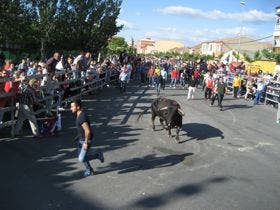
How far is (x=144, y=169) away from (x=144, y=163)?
528 millimetres

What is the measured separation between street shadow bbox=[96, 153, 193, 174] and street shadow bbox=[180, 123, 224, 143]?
2187mm

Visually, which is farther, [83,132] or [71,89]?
[71,89]

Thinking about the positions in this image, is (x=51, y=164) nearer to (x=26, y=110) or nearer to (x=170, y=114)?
(x=26, y=110)

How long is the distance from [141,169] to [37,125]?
3697 millimetres

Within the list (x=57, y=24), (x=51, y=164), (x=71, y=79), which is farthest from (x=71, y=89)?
(x=57, y=24)

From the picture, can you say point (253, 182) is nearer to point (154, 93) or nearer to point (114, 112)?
point (114, 112)

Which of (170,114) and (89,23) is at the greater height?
(89,23)

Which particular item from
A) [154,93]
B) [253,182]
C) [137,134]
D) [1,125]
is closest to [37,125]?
[1,125]

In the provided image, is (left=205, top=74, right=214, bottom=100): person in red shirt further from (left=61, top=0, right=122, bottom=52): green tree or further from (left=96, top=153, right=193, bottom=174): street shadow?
(left=61, top=0, right=122, bottom=52): green tree

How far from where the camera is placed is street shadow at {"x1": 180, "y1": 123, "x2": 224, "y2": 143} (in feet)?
48.6

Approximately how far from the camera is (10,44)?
32969mm

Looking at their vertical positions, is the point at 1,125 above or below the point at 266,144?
above

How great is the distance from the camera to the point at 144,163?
1105 cm

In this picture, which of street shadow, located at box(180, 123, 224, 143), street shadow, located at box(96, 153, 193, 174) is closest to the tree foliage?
street shadow, located at box(180, 123, 224, 143)
